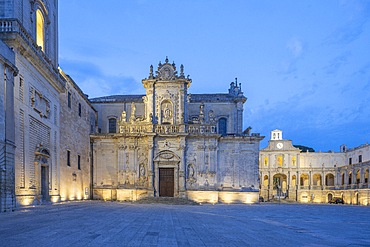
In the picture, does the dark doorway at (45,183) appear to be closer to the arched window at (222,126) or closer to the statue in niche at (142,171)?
the statue in niche at (142,171)

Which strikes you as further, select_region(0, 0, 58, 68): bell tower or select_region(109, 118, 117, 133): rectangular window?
select_region(109, 118, 117, 133): rectangular window

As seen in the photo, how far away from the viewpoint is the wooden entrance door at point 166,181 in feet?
119

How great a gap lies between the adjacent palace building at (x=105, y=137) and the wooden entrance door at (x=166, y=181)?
0.37 ft

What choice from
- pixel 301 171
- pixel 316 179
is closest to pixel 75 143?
pixel 301 171

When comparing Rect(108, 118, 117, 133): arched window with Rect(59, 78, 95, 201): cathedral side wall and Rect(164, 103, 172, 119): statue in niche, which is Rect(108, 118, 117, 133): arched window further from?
Rect(164, 103, 172, 119): statue in niche

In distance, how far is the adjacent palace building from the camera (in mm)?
17734

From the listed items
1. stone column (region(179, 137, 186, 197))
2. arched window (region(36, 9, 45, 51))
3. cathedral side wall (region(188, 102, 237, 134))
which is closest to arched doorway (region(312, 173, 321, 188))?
cathedral side wall (region(188, 102, 237, 134))

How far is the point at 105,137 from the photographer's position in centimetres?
3734

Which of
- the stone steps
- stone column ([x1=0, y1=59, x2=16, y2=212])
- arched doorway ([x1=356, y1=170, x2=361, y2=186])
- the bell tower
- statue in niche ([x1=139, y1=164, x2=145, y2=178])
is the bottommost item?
arched doorway ([x1=356, y1=170, x2=361, y2=186])

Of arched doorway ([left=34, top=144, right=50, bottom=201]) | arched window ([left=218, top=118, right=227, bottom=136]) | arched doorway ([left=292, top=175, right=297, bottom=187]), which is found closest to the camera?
arched doorway ([left=34, top=144, right=50, bottom=201])

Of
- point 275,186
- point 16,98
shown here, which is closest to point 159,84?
point 16,98

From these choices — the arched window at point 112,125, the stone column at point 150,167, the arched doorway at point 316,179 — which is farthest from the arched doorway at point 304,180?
the arched window at point 112,125

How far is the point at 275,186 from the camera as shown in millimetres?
68062

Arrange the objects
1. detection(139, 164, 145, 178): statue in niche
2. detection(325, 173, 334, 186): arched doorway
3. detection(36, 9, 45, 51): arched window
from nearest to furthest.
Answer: detection(36, 9, 45, 51): arched window, detection(139, 164, 145, 178): statue in niche, detection(325, 173, 334, 186): arched doorway
